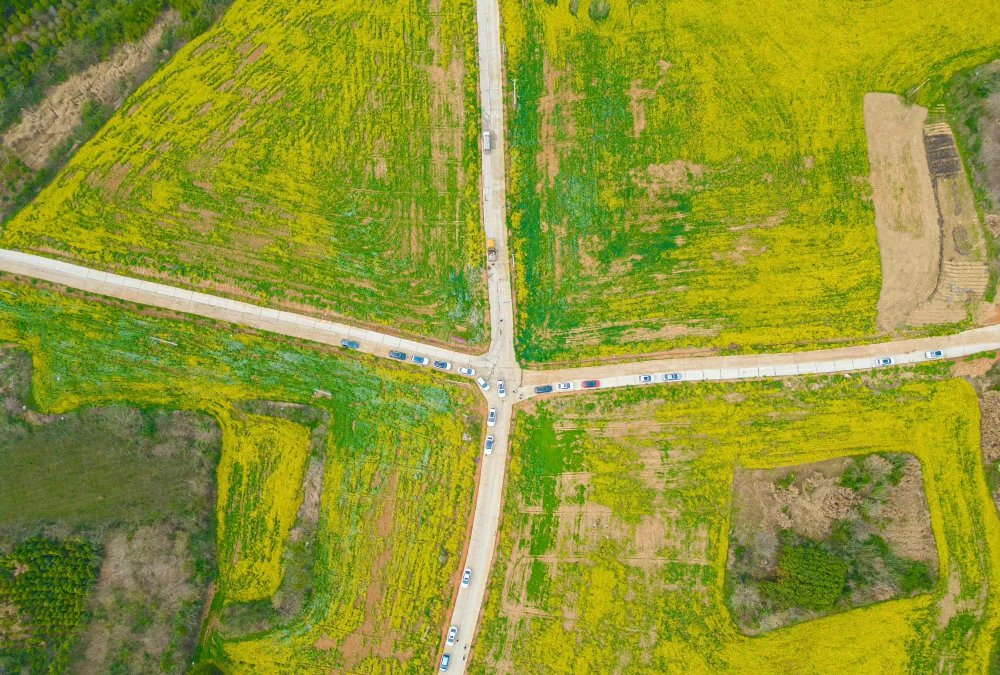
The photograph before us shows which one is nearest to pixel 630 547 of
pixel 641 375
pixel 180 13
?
pixel 641 375

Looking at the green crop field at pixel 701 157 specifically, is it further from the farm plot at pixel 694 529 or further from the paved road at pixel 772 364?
the farm plot at pixel 694 529

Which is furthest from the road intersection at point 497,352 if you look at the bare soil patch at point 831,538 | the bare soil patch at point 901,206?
the bare soil patch at point 831,538

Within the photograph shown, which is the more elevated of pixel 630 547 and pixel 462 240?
pixel 462 240

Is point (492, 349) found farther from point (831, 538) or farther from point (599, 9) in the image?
point (831, 538)

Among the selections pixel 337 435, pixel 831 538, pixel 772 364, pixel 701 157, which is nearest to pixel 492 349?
pixel 337 435

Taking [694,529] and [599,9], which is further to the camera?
[599,9]

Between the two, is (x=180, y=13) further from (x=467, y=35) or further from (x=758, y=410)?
(x=758, y=410)

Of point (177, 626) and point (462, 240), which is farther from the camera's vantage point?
point (462, 240)
